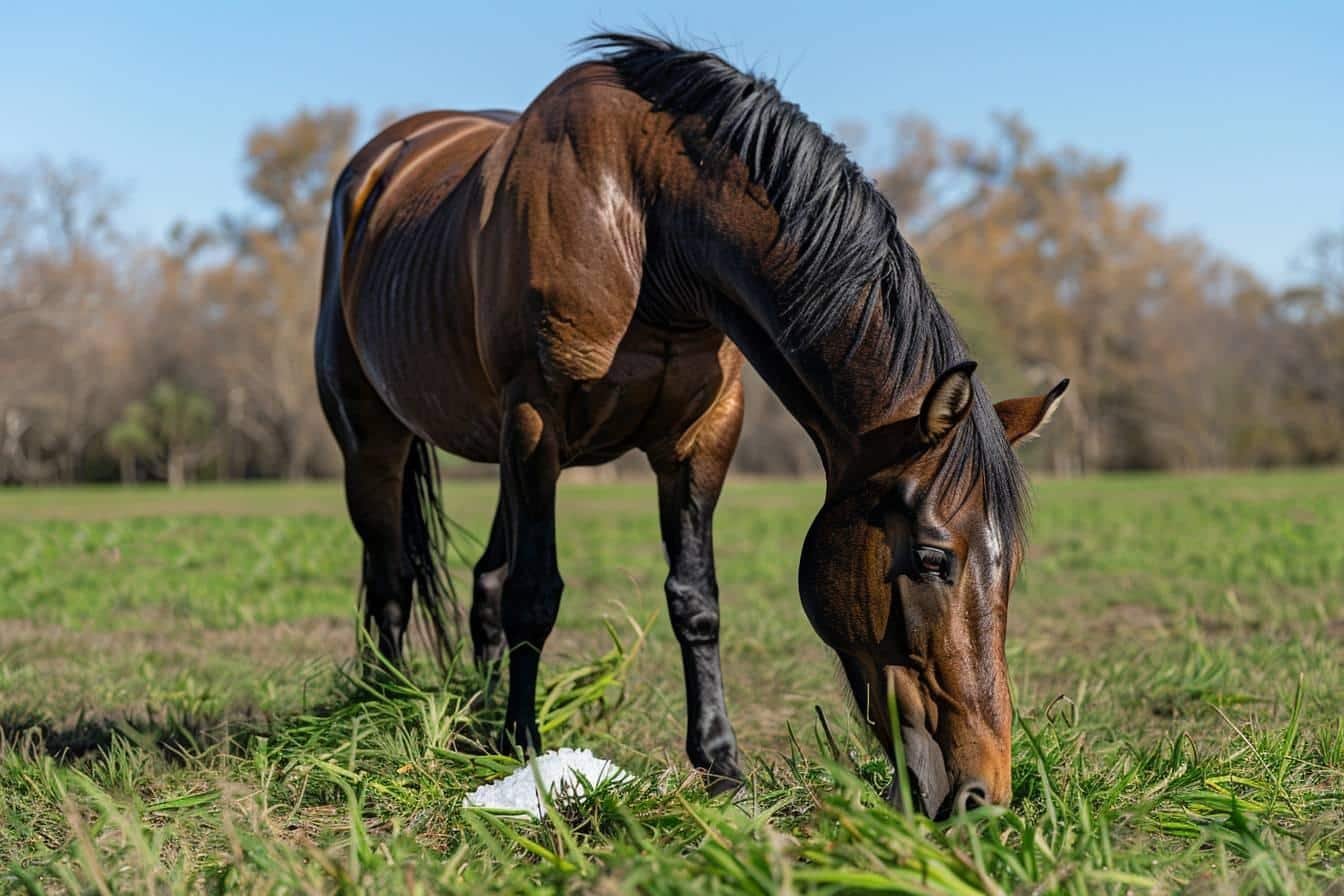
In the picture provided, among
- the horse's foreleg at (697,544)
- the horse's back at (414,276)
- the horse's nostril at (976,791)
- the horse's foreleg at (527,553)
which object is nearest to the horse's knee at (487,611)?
the horse's back at (414,276)

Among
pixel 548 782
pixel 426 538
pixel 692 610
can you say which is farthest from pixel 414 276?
pixel 548 782

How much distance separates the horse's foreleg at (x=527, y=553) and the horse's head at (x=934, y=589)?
1028mm

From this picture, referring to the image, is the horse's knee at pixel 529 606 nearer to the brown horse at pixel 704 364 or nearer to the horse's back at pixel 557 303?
the brown horse at pixel 704 364

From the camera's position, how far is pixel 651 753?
3.69 metres

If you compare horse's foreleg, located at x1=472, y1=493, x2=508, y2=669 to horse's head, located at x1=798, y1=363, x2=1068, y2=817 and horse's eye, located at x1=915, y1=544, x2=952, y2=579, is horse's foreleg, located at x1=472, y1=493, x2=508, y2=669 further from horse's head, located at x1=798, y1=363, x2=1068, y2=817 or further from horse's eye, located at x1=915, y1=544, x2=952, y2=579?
horse's eye, located at x1=915, y1=544, x2=952, y2=579

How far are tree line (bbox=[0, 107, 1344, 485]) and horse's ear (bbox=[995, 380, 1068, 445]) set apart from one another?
1476 inches

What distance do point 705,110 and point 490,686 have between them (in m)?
1.99

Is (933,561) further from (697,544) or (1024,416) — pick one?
(697,544)

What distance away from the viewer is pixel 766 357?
9.80ft

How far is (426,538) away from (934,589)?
3040mm

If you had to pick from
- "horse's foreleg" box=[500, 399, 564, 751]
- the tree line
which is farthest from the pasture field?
the tree line

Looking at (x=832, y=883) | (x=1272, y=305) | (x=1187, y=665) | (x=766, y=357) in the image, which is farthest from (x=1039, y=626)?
(x=1272, y=305)

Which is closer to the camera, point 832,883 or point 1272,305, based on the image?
point 832,883

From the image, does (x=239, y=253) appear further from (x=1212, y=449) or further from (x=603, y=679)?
(x=603, y=679)
